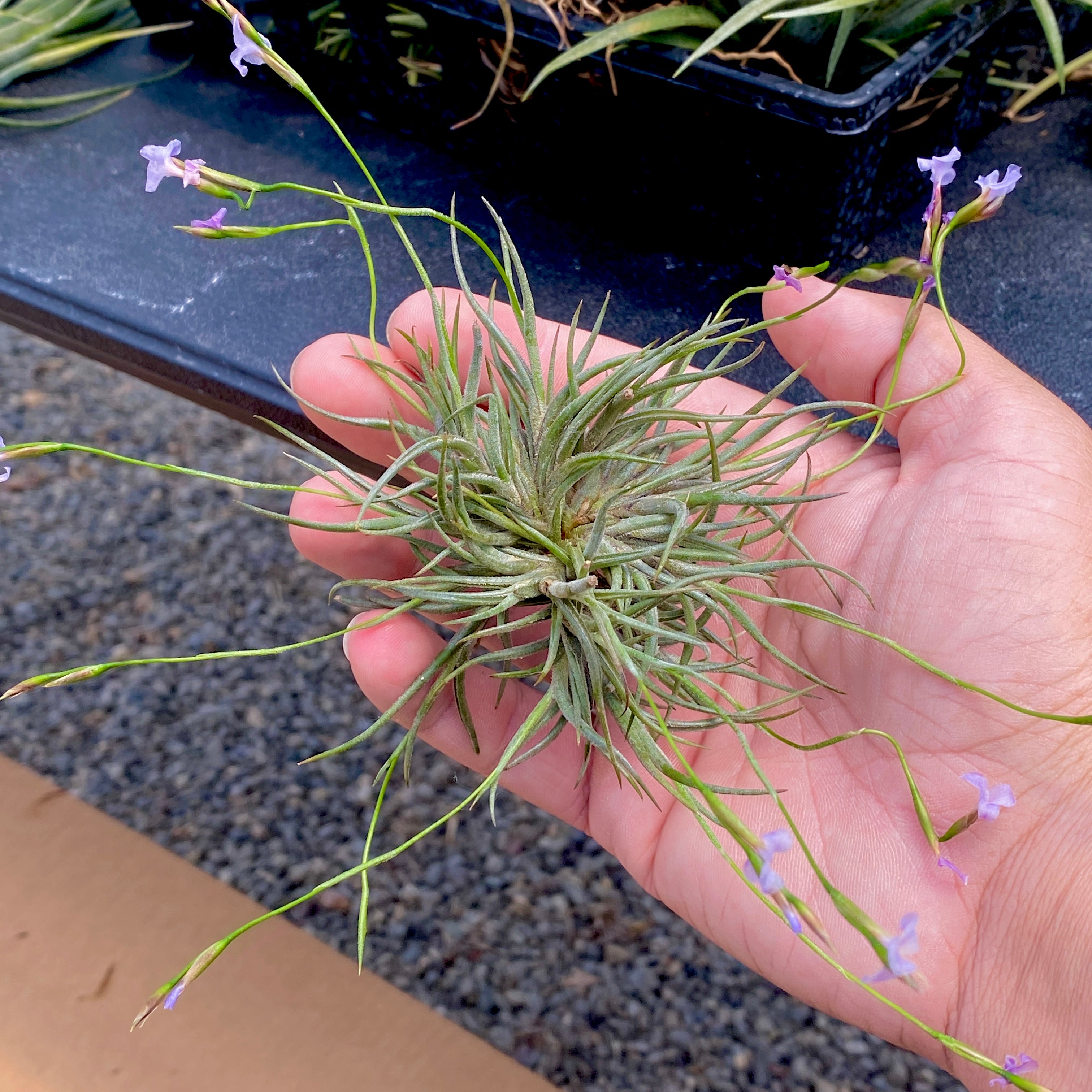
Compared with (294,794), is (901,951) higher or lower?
higher

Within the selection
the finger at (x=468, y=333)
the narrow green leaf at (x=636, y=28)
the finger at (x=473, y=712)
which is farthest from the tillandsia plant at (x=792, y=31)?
the finger at (x=473, y=712)

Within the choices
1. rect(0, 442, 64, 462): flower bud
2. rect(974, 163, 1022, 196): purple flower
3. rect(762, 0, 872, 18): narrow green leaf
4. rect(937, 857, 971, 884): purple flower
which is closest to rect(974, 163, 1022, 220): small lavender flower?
rect(974, 163, 1022, 196): purple flower

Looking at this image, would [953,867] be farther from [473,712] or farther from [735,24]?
[735,24]

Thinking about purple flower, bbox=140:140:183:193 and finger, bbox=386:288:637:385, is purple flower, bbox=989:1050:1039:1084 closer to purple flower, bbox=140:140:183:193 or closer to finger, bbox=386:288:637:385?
finger, bbox=386:288:637:385

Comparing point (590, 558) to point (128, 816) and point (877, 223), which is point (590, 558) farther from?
point (128, 816)

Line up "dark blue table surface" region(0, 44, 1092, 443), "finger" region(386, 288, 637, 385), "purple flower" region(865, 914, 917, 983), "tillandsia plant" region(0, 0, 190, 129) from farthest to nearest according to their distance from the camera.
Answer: "tillandsia plant" region(0, 0, 190, 129) < "dark blue table surface" region(0, 44, 1092, 443) < "finger" region(386, 288, 637, 385) < "purple flower" region(865, 914, 917, 983)

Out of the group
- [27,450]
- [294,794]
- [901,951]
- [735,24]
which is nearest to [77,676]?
[27,450]

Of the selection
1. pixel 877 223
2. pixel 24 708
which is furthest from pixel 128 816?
pixel 877 223
